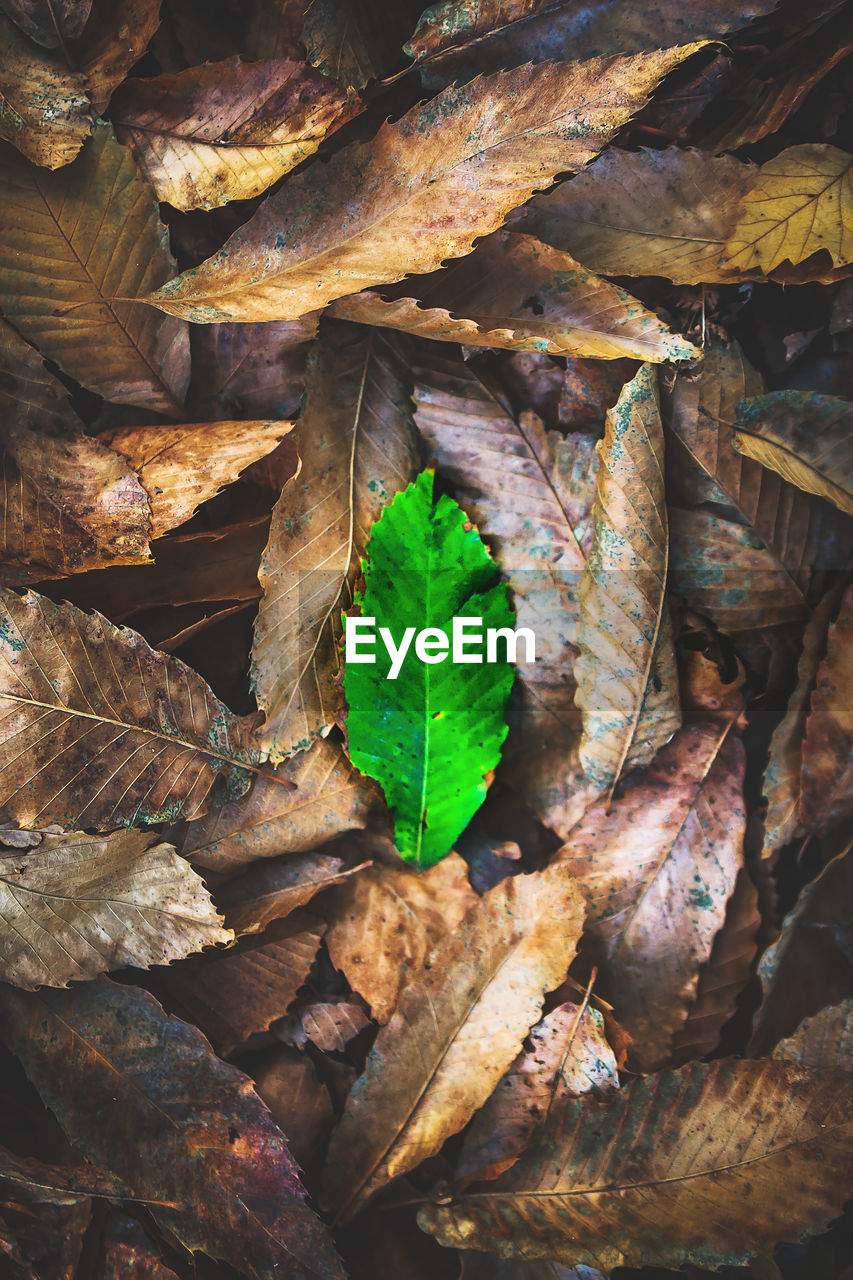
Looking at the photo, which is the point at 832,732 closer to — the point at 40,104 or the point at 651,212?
the point at 651,212

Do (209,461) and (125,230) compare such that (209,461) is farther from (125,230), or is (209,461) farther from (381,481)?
(125,230)

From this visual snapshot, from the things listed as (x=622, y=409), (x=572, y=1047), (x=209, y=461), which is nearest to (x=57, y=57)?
(x=209, y=461)

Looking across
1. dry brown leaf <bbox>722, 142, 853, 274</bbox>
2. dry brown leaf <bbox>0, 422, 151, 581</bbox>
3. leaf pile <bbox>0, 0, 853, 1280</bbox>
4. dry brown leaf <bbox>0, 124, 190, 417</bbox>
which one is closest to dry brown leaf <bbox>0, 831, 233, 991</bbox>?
leaf pile <bbox>0, 0, 853, 1280</bbox>

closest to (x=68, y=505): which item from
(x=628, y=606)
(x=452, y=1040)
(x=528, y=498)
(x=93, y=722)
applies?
(x=93, y=722)

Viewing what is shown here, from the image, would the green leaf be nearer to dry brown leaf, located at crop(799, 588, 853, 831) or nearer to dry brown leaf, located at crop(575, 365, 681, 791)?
dry brown leaf, located at crop(575, 365, 681, 791)

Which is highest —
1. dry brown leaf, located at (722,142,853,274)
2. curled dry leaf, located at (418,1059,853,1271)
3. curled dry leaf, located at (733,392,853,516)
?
dry brown leaf, located at (722,142,853,274)

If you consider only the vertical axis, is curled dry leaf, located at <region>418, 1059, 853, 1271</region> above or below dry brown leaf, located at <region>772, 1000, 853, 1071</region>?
below
